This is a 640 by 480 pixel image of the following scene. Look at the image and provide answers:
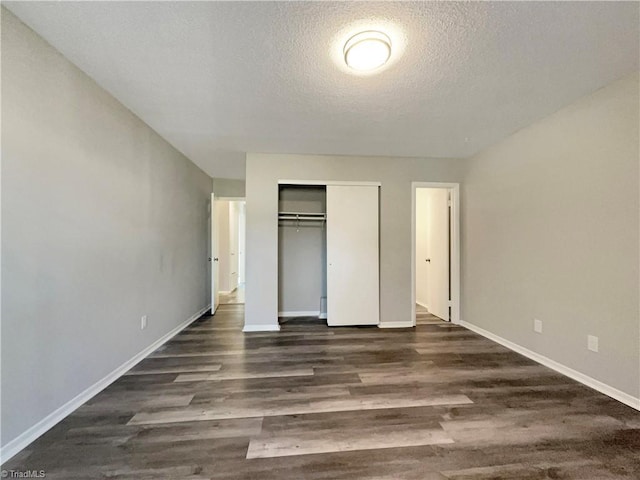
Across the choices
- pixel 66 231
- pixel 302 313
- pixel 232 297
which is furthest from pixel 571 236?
pixel 232 297

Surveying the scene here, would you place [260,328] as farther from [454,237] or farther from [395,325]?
[454,237]

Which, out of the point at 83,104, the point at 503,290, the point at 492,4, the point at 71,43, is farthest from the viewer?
the point at 503,290

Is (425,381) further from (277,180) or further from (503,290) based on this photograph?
(277,180)

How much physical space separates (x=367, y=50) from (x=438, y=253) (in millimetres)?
3483

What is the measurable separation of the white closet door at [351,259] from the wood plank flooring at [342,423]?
1.10 metres

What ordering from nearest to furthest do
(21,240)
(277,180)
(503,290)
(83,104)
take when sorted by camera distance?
(21,240) < (83,104) < (503,290) < (277,180)

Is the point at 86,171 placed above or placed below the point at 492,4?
below

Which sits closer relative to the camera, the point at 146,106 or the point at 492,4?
the point at 492,4

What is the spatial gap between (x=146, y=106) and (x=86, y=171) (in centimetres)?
85

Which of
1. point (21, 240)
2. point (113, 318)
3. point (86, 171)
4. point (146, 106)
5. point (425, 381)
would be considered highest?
point (146, 106)

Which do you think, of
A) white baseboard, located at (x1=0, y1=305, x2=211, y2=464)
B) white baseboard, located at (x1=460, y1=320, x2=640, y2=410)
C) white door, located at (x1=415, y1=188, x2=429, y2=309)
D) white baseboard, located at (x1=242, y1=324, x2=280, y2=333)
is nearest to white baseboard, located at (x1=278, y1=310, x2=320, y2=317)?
white baseboard, located at (x1=242, y1=324, x2=280, y2=333)

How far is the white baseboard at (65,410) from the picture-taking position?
149cm

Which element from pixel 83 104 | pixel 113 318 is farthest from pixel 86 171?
pixel 113 318

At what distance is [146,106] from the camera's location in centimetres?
248
